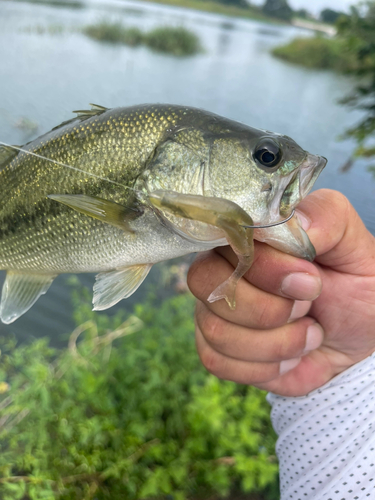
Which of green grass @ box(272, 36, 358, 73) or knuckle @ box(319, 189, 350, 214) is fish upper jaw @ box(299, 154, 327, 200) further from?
green grass @ box(272, 36, 358, 73)

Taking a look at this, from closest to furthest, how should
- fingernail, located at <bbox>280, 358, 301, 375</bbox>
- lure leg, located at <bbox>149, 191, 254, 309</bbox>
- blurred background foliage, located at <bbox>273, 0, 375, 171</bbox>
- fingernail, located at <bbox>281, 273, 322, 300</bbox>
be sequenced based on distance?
lure leg, located at <bbox>149, 191, 254, 309</bbox>, fingernail, located at <bbox>281, 273, 322, 300</bbox>, fingernail, located at <bbox>280, 358, 301, 375</bbox>, blurred background foliage, located at <bbox>273, 0, 375, 171</bbox>

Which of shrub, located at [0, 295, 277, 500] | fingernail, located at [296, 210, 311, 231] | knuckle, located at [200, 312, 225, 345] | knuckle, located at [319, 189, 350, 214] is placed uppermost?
knuckle, located at [319, 189, 350, 214]

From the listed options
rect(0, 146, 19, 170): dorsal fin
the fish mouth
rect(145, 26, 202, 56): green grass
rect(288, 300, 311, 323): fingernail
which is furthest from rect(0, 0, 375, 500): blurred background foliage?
rect(145, 26, 202, 56): green grass

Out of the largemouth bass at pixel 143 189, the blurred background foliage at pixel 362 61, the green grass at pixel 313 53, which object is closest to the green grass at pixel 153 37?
the blurred background foliage at pixel 362 61

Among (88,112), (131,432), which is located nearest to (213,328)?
(88,112)

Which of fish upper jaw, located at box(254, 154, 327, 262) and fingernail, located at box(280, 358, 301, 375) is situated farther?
fingernail, located at box(280, 358, 301, 375)

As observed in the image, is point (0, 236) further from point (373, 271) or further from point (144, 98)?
point (144, 98)

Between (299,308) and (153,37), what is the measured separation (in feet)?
25.7

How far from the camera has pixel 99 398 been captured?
265cm

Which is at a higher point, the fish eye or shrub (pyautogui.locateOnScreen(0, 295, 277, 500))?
the fish eye

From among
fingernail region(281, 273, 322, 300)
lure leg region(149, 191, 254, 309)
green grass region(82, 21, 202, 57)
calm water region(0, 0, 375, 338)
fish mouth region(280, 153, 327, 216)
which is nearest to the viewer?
lure leg region(149, 191, 254, 309)

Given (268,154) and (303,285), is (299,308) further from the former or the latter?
(268,154)

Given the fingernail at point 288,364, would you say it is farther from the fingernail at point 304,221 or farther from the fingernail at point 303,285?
the fingernail at point 304,221

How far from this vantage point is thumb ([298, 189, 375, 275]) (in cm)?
124
